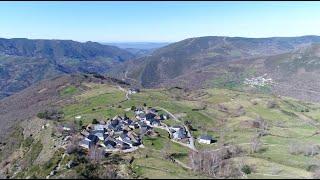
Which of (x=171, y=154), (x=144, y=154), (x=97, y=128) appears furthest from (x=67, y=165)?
(x=97, y=128)

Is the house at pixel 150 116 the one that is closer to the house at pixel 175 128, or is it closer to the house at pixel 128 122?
the house at pixel 128 122

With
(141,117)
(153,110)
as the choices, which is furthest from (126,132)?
(153,110)

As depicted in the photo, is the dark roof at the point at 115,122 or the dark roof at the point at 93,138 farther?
the dark roof at the point at 115,122

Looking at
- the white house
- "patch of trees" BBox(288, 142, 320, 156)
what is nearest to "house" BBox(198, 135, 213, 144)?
"patch of trees" BBox(288, 142, 320, 156)

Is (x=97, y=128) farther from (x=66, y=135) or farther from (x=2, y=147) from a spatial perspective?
(x=2, y=147)

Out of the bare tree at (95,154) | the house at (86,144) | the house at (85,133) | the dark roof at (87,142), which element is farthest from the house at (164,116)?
the bare tree at (95,154)

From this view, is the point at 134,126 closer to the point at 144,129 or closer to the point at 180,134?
the point at 144,129

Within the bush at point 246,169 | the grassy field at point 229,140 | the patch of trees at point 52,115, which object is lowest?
the patch of trees at point 52,115

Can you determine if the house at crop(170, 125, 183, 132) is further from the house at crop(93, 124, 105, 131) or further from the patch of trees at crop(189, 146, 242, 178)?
the patch of trees at crop(189, 146, 242, 178)
